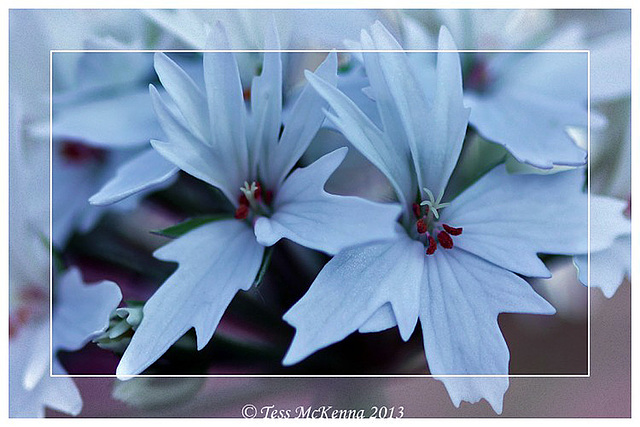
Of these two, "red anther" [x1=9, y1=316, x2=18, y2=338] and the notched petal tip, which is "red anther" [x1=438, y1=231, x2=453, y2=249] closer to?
the notched petal tip

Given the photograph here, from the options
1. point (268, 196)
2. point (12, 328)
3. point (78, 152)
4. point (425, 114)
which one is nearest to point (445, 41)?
point (425, 114)

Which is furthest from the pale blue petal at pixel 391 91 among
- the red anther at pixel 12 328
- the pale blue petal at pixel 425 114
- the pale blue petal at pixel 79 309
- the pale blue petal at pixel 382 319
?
the red anther at pixel 12 328

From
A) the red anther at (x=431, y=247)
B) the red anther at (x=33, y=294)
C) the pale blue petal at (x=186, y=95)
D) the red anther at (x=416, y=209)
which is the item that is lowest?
the red anther at (x=33, y=294)

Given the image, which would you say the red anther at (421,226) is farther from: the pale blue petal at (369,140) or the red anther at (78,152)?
the red anther at (78,152)

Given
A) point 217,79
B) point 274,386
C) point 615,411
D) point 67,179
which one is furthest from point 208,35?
point 615,411

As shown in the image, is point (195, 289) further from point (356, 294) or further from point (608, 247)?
point (608, 247)

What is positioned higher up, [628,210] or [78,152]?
[78,152]
